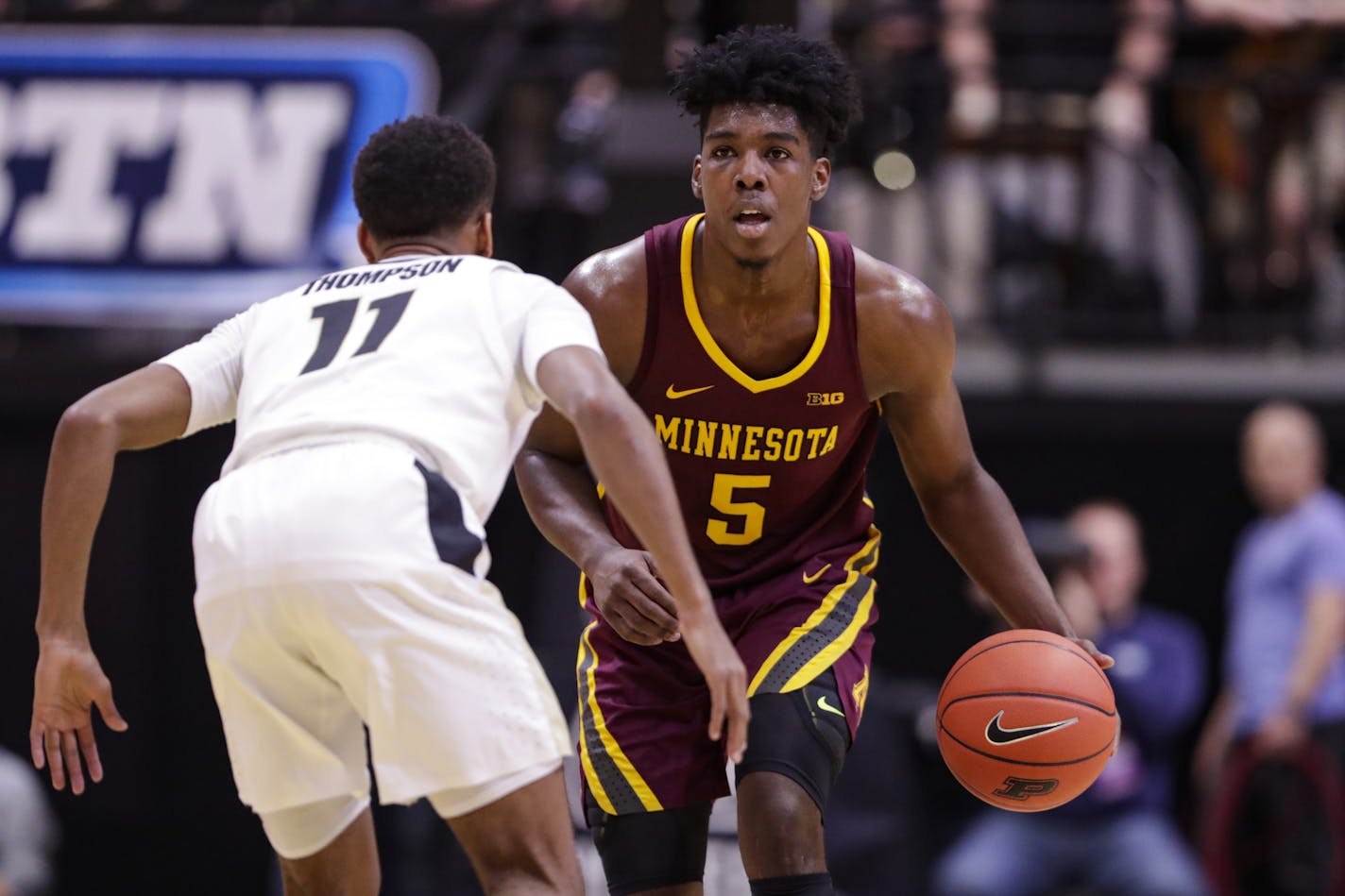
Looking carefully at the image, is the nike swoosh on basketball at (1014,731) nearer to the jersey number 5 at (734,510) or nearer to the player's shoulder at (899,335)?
the jersey number 5 at (734,510)

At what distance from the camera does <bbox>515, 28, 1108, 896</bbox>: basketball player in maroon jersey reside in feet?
13.3

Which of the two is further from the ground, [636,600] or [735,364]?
[735,364]

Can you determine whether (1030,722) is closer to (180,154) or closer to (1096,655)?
(1096,655)

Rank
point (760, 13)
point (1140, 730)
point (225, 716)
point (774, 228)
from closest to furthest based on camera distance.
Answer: point (225, 716) → point (774, 228) → point (760, 13) → point (1140, 730)

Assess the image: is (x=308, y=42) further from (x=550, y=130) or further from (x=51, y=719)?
(x=51, y=719)

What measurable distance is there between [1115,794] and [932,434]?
3.54 m

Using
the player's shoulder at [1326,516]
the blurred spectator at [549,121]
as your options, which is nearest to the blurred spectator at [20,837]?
the blurred spectator at [549,121]

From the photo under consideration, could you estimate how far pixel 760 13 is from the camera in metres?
6.39

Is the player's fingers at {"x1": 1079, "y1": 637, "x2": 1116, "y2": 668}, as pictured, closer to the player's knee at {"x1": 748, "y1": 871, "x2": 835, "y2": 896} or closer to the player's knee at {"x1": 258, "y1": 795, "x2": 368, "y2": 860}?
the player's knee at {"x1": 748, "y1": 871, "x2": 835, "y2": 896}

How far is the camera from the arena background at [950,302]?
8836mm

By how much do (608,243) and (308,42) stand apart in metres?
2.40

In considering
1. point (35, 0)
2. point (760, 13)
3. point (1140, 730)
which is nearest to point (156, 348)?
point (35, 0)

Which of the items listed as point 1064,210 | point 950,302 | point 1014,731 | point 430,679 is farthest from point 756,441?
point 1064,210

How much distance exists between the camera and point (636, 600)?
3744 mm
